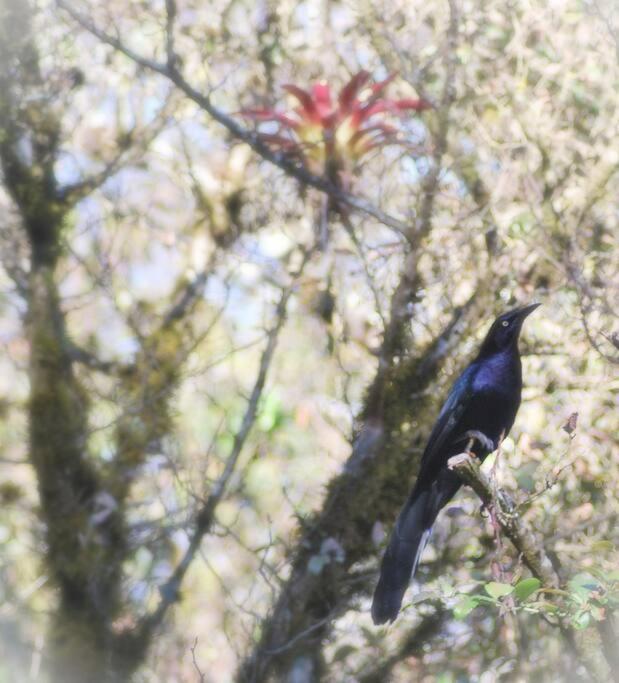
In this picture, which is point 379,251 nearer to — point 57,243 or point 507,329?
point 507,329

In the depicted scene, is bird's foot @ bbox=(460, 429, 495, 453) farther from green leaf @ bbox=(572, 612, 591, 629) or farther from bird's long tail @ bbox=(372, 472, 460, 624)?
green leaf @ bbox=(572, 612, 591, 629)

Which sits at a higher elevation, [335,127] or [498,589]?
[335,127]

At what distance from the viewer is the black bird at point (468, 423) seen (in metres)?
3.77

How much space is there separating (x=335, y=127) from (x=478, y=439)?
1740mm

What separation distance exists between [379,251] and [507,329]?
45.1 inches

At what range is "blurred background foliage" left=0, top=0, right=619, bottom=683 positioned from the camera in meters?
4.67

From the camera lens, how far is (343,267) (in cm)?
532

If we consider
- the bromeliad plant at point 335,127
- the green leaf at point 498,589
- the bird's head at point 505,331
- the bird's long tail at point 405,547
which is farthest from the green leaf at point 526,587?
the bromeliad plant at point 335,127

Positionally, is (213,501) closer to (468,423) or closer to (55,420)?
(55,420)

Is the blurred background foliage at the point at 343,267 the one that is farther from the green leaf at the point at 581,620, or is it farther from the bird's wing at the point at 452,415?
the green leaf at the point at 581,620

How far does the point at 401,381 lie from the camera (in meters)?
4.63

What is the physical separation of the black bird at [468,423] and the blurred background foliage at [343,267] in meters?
0.30

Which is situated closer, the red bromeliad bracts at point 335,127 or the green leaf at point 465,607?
the green leaf at point 465,607

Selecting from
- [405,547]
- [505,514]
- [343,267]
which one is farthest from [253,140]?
[505,514]
